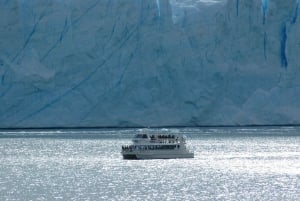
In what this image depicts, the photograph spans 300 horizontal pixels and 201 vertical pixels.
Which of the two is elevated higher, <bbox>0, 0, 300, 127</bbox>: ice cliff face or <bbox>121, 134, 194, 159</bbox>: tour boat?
<bbox>0, 0, 300, 127</bbox>: ice cliff face

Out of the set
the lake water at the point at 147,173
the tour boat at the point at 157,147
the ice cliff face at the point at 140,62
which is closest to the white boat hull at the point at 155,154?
the tour boat at the point at 157,147

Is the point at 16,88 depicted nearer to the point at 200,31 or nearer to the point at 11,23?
the point at 11,23

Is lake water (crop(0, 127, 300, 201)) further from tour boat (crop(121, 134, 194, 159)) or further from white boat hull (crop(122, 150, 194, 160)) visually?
tour boat (crop(121, 134, 194, 159))

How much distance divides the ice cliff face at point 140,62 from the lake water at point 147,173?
95.1 inches

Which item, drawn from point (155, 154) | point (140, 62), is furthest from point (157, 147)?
point (140, 62)

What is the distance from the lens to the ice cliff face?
174ft

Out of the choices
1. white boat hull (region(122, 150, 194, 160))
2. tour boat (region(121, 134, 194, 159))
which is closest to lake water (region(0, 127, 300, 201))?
white boat hull (region(122, 150, 194, 160))

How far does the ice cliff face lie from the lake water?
2.42 metres

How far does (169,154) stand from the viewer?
41750 millimetres

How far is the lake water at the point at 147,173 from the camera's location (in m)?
30.4

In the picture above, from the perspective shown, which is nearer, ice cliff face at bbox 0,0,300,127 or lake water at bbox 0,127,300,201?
lake water at bbox 0,127,300,201

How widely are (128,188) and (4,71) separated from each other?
73.3 ft

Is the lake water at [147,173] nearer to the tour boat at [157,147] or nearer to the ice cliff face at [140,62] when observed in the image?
the tour boat at [157,147]

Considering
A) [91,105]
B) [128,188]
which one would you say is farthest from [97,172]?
[91,105]
